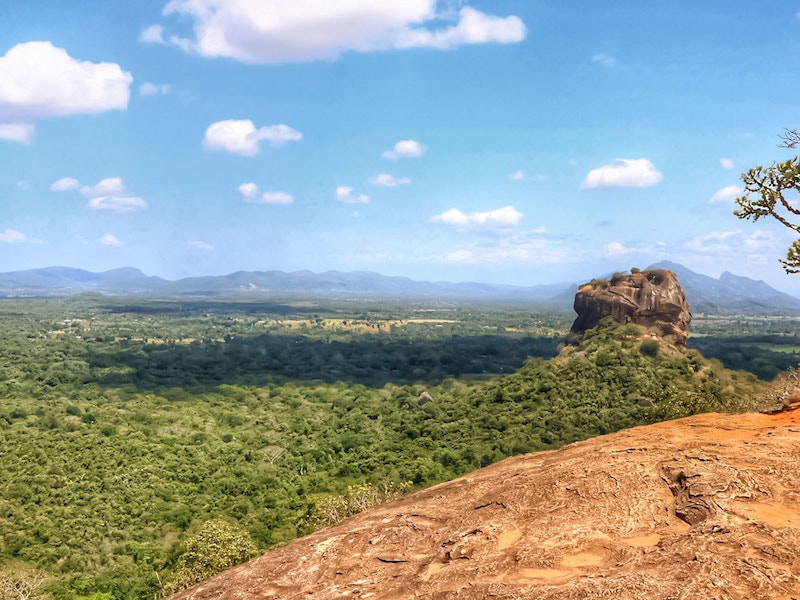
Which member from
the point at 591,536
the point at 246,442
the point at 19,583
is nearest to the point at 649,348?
the point at 246,442

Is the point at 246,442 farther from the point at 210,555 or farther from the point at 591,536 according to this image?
the point at 591,536

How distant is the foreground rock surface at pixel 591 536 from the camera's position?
1002cm

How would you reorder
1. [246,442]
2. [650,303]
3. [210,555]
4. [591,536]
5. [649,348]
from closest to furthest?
[591,536], [210,555], [649,348], [650,303], [246,442]

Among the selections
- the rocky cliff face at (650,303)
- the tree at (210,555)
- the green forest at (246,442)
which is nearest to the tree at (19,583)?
the green forest at (246,442)

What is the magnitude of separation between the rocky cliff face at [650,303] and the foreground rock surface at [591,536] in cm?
4942

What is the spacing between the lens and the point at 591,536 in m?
12.0

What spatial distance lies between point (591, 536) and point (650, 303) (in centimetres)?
5707

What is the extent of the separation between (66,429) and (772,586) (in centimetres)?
6937

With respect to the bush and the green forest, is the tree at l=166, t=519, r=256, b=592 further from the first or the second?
the bush

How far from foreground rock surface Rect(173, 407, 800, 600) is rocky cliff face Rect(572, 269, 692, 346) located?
49417 millimetres

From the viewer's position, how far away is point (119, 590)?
3894cm

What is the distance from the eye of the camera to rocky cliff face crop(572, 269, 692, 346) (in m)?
63.1

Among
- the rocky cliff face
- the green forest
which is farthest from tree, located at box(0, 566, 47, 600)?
the rocky cliff face

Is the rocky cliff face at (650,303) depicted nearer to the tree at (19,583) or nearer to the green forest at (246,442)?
the green forest at (246,442)
